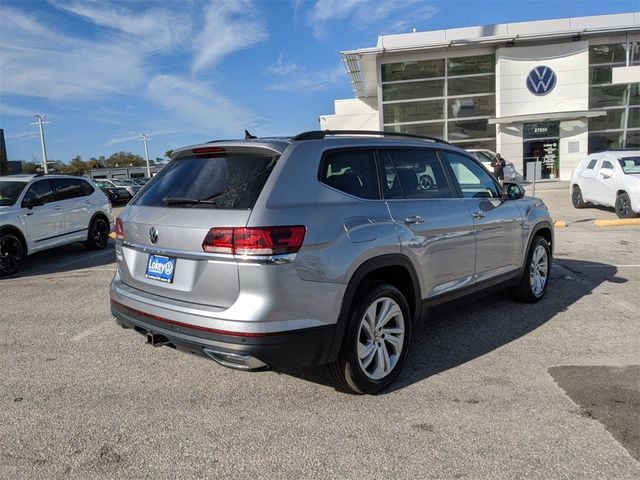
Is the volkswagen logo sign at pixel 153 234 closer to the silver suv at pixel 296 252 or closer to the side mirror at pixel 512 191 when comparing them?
the silver suv at pixel 296 252

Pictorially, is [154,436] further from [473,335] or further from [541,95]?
[541,95]

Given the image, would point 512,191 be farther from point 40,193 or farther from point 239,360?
point 40,193

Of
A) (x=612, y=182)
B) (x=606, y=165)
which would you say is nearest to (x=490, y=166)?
(x=606, y=165)

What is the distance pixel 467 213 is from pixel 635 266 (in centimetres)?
466

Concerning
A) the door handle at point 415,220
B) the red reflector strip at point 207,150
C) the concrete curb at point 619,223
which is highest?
the red reflector strip at point 207,150

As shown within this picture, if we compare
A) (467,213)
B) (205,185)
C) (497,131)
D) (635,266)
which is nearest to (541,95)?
(497,131)

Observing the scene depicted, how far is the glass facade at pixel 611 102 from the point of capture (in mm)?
25328

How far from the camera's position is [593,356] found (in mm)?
4125

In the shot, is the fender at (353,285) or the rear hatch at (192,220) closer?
the rear hatch at (192,220)

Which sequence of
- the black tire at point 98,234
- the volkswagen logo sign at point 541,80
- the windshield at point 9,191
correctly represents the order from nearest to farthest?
the windshield at point 9,191 → the black tire at point 98,234 → the volkswagen logo sign at point 541,80

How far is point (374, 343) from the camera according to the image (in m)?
3.52

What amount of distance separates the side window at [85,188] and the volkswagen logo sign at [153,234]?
317 inches

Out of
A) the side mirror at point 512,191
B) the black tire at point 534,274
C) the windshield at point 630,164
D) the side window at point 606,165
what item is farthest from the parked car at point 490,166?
the side mirror at point 512,191

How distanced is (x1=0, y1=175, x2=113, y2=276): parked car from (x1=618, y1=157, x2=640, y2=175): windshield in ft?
40.7
